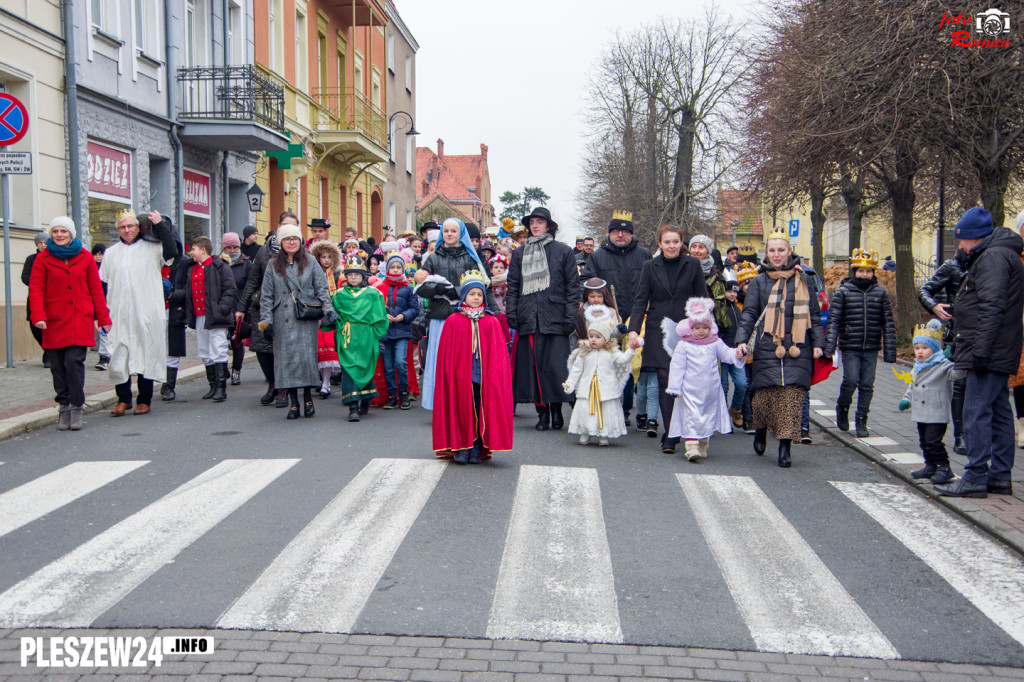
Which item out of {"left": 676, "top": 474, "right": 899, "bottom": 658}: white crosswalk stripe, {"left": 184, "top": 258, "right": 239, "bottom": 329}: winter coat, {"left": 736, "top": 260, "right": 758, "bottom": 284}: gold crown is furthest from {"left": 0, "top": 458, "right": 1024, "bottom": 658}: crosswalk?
{"left": 184, "top": 258, "right": 239, "bottom": 329}: winter coat

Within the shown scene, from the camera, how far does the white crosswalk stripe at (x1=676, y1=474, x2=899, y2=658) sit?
13.8 feet

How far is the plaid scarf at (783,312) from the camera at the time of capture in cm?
823

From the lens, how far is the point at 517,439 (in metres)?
9.25

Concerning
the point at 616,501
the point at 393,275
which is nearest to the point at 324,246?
the point at 393,275

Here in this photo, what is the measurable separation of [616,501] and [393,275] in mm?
5245

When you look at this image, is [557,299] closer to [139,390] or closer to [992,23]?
[139,390]

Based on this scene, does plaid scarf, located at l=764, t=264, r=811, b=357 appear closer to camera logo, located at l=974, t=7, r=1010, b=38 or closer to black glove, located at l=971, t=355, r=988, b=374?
black glove, located at l=971, t=355, r=988, b=374

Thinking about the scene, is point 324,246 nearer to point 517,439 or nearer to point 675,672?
point 517,439

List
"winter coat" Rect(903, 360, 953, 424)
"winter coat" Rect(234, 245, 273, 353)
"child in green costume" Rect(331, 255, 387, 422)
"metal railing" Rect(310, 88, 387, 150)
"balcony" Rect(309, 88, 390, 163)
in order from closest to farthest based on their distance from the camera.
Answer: "winter coat" Rect(903, 360, 953, 424) → "child in green costume" Rect(331, 255, 387, 422) → "winter coat" Rect(234, 245, 273, 353) → "balcony" Rect(309, 88, 390, 163) → "metal railing" Rect(310, 88, 387, 150)

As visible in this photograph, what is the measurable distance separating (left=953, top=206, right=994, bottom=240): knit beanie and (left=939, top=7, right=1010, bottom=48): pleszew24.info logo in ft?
18.0

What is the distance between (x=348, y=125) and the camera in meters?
30.6

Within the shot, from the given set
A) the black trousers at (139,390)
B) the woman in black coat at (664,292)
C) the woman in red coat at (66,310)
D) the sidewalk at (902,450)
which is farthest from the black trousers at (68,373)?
the sidewalk at (902,450)

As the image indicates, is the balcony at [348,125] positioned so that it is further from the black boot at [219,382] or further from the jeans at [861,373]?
the jeans at [861,373]

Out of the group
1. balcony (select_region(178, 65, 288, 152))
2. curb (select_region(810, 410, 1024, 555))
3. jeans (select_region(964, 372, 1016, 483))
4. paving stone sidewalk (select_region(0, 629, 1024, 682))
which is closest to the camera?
paving stone sidewalk (select_region(0, 629, 1024, 682))
